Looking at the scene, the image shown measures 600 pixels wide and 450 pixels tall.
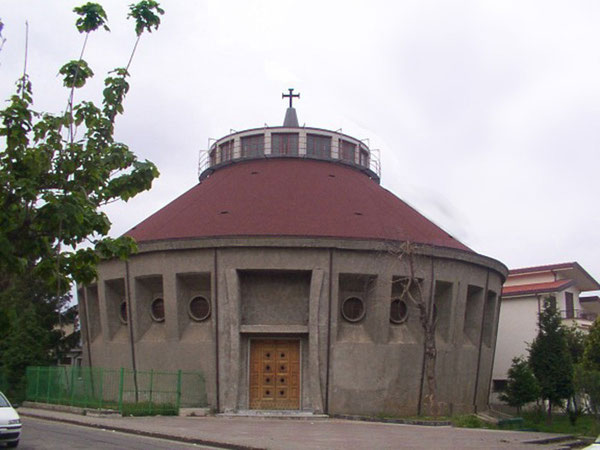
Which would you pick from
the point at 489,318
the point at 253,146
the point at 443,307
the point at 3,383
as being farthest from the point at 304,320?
the point at 3,383

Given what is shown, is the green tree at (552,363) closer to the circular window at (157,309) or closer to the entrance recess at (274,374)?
the entrance recess at (274,374)

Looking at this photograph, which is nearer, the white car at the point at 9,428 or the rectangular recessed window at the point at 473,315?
the white car at the point at 9,428

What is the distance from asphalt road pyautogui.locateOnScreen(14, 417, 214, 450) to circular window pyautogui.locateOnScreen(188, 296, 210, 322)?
8.21 metres

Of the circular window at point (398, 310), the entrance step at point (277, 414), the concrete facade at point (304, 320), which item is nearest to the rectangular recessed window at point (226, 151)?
the concrete facade at point (304, 320)

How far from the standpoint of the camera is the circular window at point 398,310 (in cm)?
2812

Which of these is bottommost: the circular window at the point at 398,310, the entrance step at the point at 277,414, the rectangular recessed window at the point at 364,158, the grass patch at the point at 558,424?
the grass patch at the point at 558,424

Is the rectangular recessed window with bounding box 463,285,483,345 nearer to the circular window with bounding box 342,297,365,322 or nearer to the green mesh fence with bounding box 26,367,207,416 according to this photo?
the circular window with bounding box 342,297,365,322

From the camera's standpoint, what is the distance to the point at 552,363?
3197cm

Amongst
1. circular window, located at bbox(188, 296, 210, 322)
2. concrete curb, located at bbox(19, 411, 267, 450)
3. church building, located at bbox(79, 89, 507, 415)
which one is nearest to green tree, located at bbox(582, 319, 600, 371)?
church building, located at bbox(79, 89, 507, 415)

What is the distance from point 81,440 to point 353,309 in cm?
1358

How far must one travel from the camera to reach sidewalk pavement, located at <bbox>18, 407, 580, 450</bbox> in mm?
16531

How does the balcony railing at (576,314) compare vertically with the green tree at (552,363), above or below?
above

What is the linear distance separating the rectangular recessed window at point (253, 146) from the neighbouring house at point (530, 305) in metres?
17.8

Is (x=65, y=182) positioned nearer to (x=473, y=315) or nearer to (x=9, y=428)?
(x=9, y=428)
